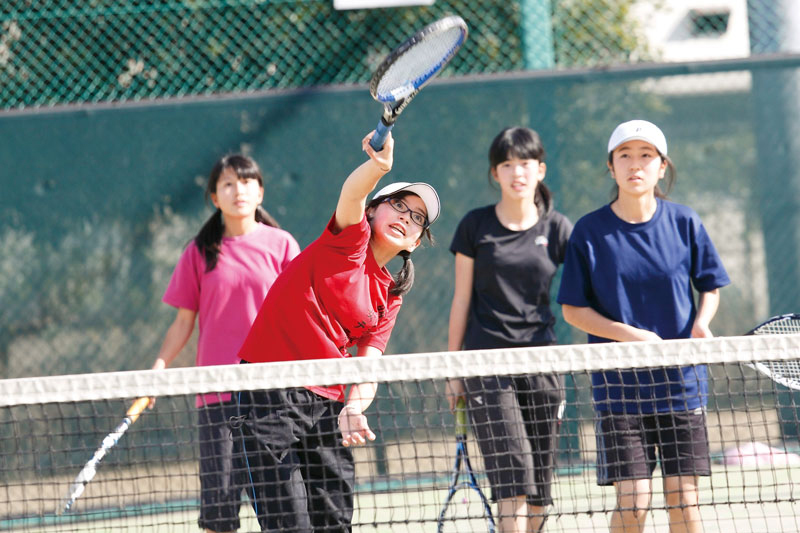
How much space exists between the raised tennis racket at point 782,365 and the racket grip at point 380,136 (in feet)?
4.47

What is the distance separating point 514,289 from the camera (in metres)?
3.68

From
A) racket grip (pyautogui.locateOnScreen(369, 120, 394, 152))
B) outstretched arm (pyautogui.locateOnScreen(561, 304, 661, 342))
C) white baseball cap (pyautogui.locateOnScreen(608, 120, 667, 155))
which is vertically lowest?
outstretched arm (pyautogui.locateOnScreen(561, 304, 661, 342))

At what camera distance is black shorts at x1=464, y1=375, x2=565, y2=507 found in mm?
3412

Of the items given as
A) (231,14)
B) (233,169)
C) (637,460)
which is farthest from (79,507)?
(637,460)

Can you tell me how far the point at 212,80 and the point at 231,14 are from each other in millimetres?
403

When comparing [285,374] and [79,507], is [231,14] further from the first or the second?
[285,374]

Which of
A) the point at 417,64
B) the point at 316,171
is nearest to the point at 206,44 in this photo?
the point at 316,171

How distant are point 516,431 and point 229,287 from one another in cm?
120

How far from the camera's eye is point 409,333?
5281 mm

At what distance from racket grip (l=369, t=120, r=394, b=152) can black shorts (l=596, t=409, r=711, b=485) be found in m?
1.27

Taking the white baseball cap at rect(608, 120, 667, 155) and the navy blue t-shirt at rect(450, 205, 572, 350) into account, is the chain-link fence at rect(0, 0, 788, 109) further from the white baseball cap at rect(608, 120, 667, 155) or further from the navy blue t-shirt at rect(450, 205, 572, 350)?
the white baseball cap at rect(608, 120, 667, 155)

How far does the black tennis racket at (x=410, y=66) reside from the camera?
2256 millimetres

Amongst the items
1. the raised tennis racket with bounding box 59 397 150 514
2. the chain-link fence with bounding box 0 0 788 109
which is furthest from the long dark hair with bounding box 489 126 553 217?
the chain-link fence with bounding box 0 0 788 109

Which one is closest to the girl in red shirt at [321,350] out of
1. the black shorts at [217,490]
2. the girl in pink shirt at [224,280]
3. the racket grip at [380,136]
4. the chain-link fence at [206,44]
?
the racket grip at [380,136]
